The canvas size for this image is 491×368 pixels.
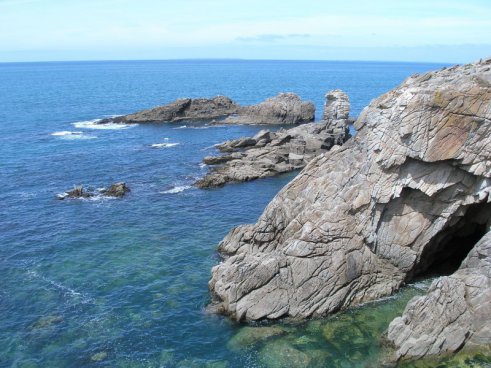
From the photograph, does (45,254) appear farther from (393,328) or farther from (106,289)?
(393,328)

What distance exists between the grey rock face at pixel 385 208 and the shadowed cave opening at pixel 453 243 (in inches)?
6.2

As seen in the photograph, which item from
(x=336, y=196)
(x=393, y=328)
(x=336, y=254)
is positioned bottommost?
(x=393, y=328)

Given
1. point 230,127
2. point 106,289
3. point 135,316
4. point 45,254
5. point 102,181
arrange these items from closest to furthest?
1. point 135,316
2. point 106,289
3. point 45,254
4. point 102,181
5. point 230,127

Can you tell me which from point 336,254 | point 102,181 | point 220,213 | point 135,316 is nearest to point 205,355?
point 135,316

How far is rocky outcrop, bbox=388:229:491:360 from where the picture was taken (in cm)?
3262

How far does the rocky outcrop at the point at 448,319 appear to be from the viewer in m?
32.6

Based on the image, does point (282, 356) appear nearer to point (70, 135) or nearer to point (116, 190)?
point (116, 190)

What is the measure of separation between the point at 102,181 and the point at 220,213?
2412cm

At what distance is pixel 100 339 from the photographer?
37.5 metres

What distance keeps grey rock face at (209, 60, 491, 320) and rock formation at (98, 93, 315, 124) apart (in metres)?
83.0

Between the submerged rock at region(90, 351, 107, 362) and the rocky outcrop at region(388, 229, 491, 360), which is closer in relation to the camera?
the rocky outcrop at region(388, 229, 491, 360)

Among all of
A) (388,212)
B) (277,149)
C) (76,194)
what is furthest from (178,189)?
(388,212)

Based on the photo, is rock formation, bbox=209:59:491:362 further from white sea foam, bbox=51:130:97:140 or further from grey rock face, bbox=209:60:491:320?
white sea foam, bbox=51:130:97:140

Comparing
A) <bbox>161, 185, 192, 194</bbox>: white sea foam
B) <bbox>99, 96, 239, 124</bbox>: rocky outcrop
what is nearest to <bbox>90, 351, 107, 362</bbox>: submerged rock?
<bbox>161, 185, 192, 194</bbox>: white sea foam
